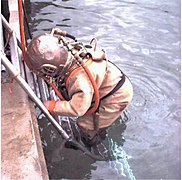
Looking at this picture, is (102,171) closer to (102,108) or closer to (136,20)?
(102,108)

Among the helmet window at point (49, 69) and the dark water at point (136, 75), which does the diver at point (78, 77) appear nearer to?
the helmet window at point (49, 69)

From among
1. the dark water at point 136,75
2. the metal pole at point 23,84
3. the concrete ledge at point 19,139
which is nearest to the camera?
the concrete ledge at point 19,139

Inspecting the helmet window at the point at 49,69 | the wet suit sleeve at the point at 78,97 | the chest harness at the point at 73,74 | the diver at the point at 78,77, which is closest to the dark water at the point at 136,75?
the diver at the point at 78,77

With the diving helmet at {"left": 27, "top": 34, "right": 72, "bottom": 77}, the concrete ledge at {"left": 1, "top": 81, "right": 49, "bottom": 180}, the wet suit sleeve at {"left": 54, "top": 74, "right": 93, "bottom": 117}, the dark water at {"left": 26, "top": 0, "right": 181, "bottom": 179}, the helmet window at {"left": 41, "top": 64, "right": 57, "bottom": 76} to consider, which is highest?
the diving helmet at {"left": 27, "top": 34, "right": 72, "bottom": 77}

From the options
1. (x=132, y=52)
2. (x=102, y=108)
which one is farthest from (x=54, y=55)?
(x=132, y=52)

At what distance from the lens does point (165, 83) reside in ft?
15.3

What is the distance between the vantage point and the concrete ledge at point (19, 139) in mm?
2602

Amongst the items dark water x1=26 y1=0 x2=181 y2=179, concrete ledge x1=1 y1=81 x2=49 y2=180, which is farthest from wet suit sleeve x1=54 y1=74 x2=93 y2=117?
dark water x1=26 y1=0 x2=181 y2=179

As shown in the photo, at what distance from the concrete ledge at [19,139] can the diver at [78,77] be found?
181mm

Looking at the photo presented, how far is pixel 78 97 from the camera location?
2.89 meters

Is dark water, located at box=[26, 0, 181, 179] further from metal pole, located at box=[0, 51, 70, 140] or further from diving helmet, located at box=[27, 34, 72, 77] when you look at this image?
diving helmet, located at box=[27, 34, 72, 77]

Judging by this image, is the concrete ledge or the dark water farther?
the dark water

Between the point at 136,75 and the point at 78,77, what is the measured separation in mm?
1948

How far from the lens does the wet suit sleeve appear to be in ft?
9.44
